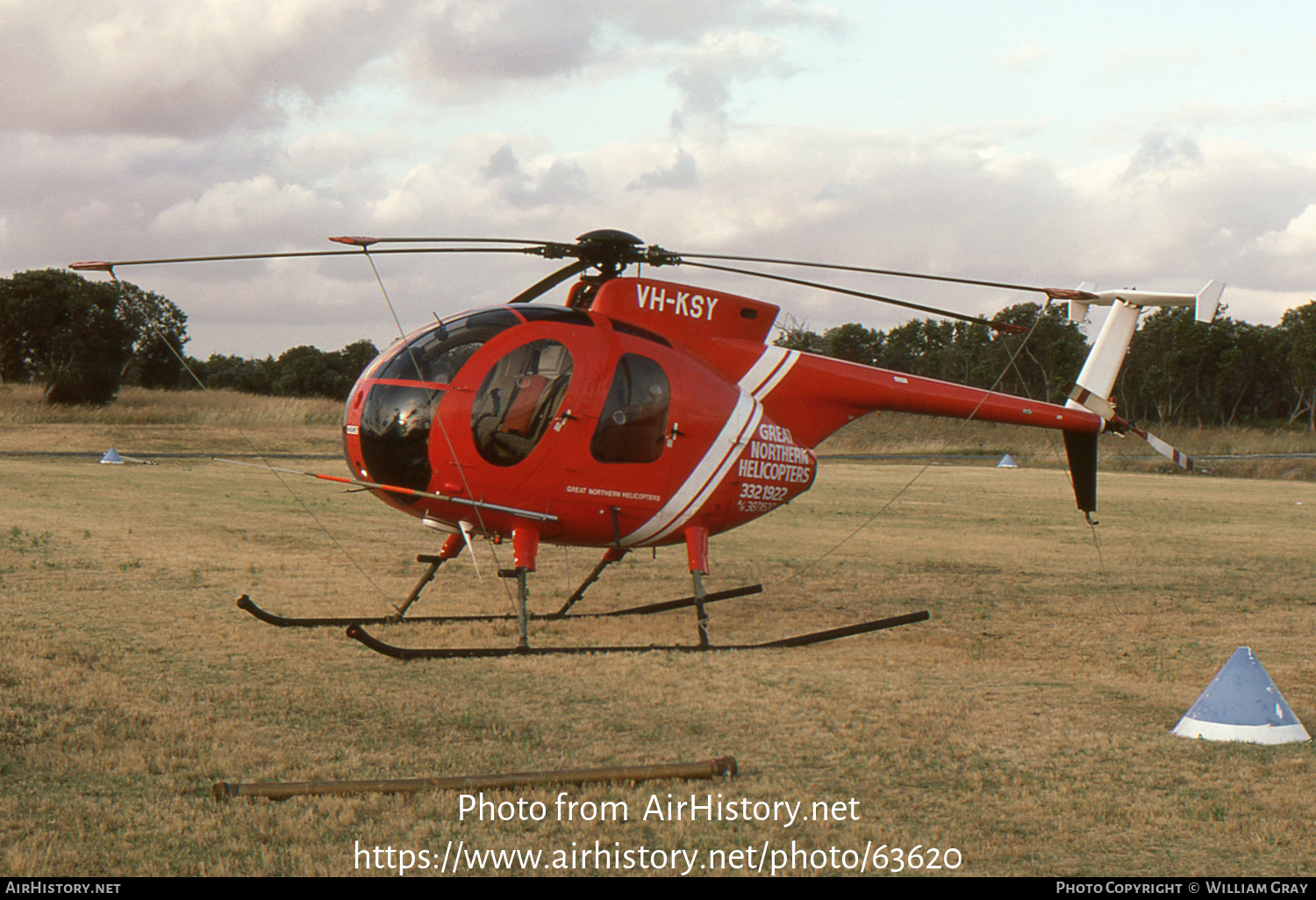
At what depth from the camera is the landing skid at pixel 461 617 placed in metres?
9.54

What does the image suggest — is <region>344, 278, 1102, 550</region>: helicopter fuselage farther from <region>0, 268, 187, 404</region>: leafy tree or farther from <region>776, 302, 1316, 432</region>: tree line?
<region>776, 302, 1316, 432</region>: tree line

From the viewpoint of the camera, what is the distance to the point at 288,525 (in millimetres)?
17750

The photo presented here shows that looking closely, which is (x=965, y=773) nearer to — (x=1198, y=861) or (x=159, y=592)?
(x=1198, y=861)

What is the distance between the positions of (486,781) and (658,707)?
2212mm

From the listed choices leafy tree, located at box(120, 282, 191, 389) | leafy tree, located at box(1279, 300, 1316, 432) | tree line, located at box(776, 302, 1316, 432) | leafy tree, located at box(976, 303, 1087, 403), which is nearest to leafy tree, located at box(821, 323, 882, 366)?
tree line, located at box(776, 302, 1316, 432)

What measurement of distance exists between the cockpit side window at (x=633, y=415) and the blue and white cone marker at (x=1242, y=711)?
4821 millimetres

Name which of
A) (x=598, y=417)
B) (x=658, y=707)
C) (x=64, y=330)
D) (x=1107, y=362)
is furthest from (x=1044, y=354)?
(x=658, y=707)

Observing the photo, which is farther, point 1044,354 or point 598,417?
point 1044,354

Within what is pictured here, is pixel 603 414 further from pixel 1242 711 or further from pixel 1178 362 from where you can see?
pixel 1178 362

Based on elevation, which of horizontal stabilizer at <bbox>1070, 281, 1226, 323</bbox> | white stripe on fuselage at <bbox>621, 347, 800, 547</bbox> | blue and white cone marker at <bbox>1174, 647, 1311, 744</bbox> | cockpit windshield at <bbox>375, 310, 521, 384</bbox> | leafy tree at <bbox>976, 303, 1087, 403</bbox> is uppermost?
leafy tree at <bbox>976, 303, 1087, 403</bbox>

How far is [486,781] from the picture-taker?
536 centimetres

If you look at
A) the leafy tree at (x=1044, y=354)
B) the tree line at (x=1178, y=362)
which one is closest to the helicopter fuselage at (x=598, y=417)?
the leafy tree at (x=1044, y=354)

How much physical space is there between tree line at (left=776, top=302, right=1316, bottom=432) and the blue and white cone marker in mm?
61978

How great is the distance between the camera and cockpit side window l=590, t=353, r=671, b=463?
938 centimetres
